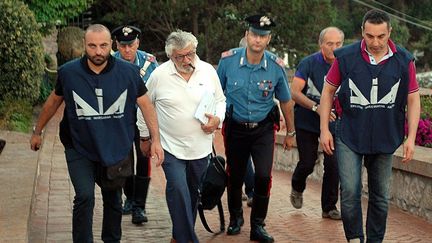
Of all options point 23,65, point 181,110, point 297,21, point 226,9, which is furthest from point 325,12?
point 181,110

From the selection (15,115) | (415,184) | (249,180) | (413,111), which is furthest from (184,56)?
(15,115)

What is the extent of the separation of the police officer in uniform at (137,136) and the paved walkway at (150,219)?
0.17 m

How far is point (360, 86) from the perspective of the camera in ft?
21.6

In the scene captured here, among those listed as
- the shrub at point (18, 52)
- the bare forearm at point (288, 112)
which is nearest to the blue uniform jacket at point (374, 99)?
the bare forearm at point (288, 112)

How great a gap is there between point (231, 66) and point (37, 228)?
7.01 feet

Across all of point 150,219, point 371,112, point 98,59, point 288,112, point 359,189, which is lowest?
point 150,219

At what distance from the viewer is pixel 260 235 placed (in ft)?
25.1

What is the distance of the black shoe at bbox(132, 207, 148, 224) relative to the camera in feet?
27.3

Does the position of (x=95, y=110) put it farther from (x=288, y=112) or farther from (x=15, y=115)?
(x=15, y=115)

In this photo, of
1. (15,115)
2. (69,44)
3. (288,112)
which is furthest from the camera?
(69,44)

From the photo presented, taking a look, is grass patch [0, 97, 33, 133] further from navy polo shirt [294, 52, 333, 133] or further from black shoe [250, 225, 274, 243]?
black shoe [250, 225, 274, 243]

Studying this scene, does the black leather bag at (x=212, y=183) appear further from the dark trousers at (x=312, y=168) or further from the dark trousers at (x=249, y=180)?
the dark trousers at (x=249, y=180)

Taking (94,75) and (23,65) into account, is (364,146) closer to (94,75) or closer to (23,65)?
(94,75)

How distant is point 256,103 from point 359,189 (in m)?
1.28
